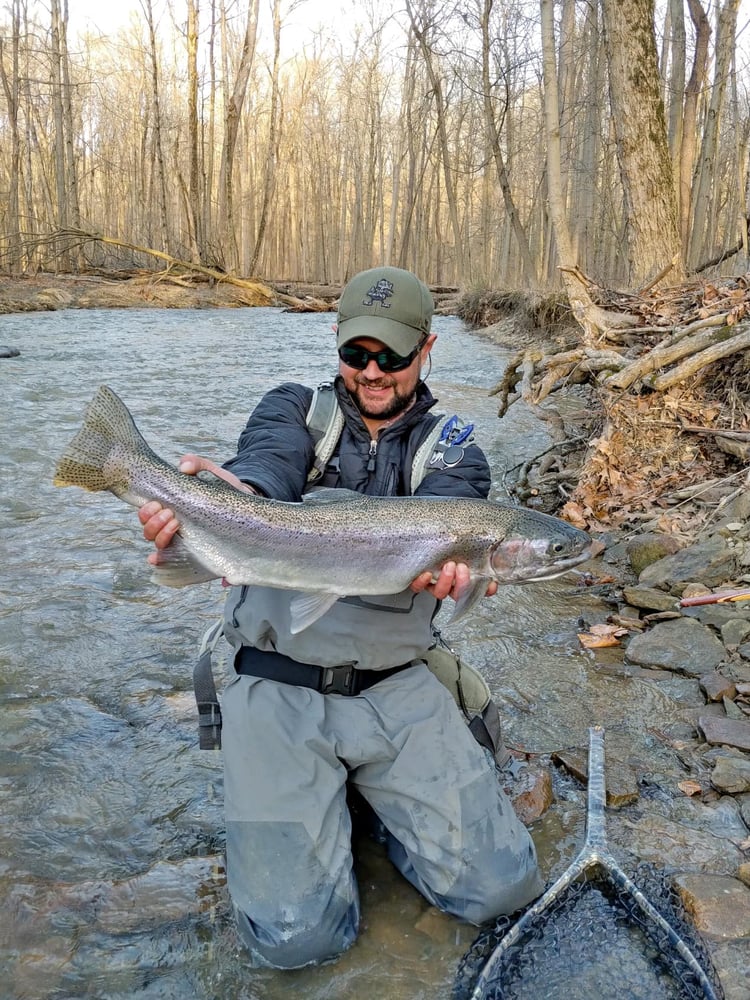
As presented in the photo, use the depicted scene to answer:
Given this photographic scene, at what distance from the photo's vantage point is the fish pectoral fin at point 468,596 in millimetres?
2797

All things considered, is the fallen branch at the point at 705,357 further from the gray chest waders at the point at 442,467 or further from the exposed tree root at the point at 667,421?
the gray chest waders at the point at 442,467

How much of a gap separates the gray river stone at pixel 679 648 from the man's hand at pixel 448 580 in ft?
6.02

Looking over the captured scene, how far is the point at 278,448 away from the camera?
306 cm

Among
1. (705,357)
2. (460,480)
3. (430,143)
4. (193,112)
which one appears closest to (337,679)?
(460,480)

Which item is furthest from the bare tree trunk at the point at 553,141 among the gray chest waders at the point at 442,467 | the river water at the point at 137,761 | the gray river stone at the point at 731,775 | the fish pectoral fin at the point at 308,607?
the fish pectoral fin at the point at 308,607

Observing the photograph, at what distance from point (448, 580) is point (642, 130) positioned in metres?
7.74

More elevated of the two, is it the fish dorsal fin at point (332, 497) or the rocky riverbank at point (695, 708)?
the fish dorsal fin at point (332, 497)

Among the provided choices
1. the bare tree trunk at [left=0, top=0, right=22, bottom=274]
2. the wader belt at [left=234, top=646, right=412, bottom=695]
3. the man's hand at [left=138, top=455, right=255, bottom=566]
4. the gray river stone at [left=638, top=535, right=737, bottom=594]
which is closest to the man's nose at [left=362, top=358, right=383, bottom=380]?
the man's hand at [left=138, top=455, right=255, bottom=566]

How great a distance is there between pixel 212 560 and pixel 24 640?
7.39 feet

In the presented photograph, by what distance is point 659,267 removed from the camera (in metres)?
8.89

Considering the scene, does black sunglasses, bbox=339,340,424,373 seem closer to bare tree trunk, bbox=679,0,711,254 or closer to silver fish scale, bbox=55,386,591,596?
silver fish scale, bbox=55,386,591,596

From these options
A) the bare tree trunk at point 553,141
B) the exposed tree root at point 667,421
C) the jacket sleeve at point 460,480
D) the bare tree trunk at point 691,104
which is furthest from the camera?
the bare tree trunk at point 691,104

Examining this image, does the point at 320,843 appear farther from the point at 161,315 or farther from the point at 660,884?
the point at 161,315

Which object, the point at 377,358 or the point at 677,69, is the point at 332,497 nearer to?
the point at 377,358
